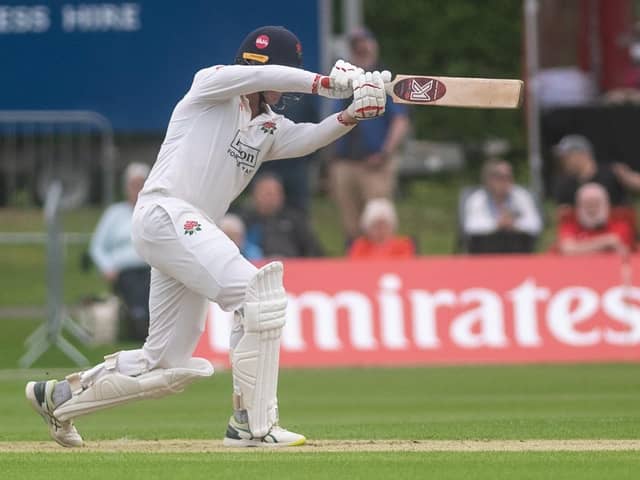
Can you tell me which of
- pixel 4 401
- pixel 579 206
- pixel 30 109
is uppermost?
pixel 30 109

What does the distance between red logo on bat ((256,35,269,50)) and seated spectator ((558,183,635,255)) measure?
24.9ft

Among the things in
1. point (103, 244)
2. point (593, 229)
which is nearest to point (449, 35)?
point (593, 229)

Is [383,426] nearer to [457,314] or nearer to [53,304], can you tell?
[457,314]

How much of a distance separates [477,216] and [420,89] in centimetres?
798

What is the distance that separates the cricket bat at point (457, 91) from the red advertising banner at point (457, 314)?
643cm

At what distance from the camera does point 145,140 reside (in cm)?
1838

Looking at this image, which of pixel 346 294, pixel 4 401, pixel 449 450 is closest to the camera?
pixel 449 450

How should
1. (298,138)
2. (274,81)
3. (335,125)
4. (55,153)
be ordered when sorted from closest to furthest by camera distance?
(274,81) < (335,125) < (298,138) < (55,153)

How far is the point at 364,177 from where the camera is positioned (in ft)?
54.6

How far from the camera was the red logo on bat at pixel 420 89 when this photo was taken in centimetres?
830

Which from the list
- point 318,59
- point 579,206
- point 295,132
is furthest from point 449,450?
point 318,59

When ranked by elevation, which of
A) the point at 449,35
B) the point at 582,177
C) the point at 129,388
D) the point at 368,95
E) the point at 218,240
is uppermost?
the point at 449,35

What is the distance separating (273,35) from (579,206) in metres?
7.75

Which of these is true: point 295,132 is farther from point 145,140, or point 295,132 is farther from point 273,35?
point 145,140
